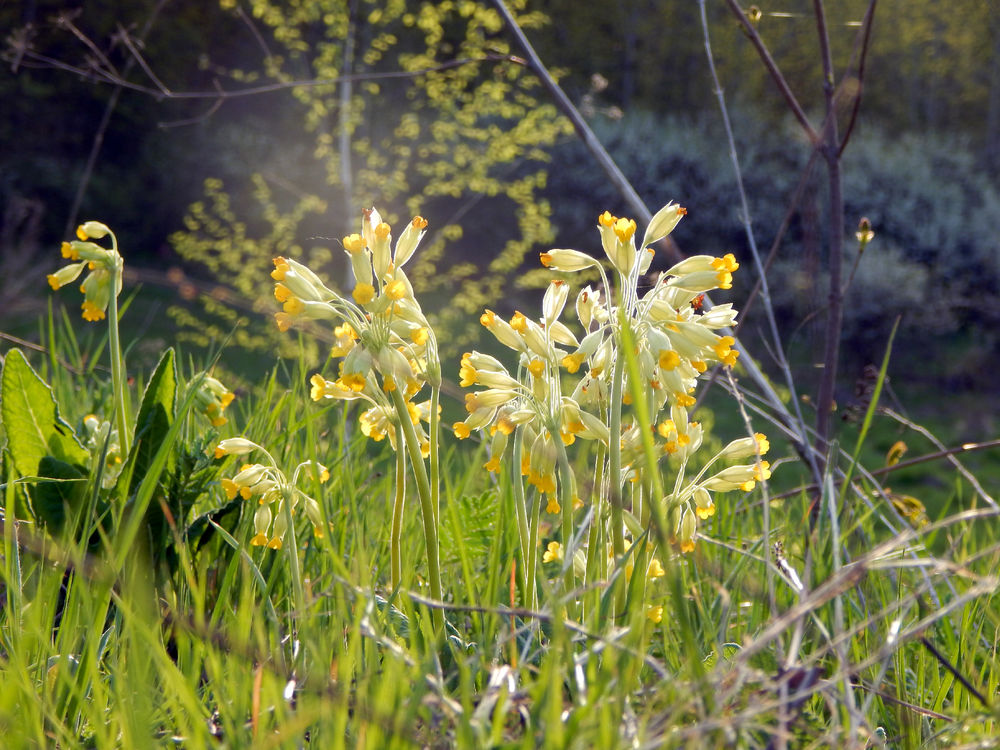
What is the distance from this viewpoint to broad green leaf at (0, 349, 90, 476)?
1390mm

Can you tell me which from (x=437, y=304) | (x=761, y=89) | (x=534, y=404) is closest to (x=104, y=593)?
(x=534, y=404)

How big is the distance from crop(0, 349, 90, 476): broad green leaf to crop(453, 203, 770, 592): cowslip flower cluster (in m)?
0.73

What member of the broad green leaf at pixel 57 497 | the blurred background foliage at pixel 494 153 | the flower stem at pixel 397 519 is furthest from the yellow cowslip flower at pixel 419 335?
the blurred background foliage at pixel 494 153

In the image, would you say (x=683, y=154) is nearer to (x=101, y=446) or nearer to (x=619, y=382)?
(x=101, y=446)

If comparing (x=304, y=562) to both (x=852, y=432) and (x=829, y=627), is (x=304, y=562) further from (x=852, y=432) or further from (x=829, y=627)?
(x=852, y=432)

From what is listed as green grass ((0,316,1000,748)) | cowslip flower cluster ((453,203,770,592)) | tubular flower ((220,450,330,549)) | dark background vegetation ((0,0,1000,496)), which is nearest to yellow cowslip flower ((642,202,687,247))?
cowslip flower cluster ((453,203,770,592))

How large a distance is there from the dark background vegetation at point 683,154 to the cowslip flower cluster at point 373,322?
5456mm

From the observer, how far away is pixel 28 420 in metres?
1.41

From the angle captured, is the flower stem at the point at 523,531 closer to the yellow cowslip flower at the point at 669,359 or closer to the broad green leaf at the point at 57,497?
the yellow cowslip flower at the point at 669,359

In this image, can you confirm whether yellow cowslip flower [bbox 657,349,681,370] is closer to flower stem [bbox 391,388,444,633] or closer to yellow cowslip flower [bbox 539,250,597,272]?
yellow cowslip flower [bbox 539,250,597,272]

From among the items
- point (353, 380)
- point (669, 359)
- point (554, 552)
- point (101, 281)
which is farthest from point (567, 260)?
point (101, 281)

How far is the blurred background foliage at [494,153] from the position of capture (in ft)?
20.1

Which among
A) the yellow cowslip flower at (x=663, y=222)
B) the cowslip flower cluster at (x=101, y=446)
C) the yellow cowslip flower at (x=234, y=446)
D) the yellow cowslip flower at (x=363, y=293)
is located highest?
the yellow cowslip flower at (x=663, y=222)

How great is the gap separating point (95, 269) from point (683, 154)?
9414mm
